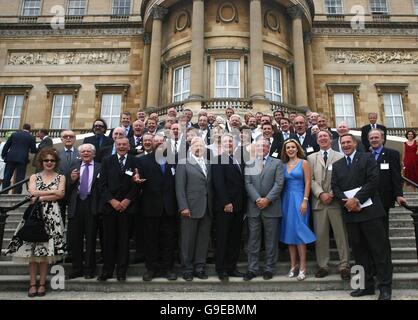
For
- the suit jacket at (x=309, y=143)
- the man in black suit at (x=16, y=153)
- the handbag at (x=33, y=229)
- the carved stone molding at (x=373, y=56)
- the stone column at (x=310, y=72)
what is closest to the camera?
the handbag at (x=33, y=229)

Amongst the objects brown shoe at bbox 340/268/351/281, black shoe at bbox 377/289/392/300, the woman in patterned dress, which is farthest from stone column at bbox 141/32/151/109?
black shoe at bbox 377/289/392/300

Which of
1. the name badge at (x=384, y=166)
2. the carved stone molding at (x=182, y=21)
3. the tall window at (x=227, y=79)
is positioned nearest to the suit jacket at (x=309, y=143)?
the name badge at (x=384, y=166)

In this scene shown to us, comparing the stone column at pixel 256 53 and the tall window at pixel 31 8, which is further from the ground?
the tall window at pixel 31 8

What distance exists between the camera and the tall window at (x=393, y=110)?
21.6m

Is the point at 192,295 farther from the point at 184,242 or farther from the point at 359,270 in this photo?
the point at 359,270

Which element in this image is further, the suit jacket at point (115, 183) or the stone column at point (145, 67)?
the stone column at point (145, 67)

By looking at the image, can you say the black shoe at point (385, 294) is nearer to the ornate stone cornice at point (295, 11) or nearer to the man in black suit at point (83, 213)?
the man in black suit at point (83, 213)

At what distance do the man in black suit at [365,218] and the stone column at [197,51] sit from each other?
12450 mm

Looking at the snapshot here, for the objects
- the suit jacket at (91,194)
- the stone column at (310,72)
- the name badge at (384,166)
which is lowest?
the suit jacket at (91,194)

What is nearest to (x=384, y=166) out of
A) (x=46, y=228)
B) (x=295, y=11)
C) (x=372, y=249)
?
(x=372, y=249)

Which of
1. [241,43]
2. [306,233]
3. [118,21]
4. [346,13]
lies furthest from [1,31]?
[306,233]

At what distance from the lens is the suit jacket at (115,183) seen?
17.9 feet

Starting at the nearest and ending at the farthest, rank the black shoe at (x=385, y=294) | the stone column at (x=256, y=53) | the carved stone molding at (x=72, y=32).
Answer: the black shoe at (x=385, y=294)
the stone column at (x=256, y=53)
the carved stone molding at (x=72, y=32)

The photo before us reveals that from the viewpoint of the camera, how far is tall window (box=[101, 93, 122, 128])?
72.3 feet
